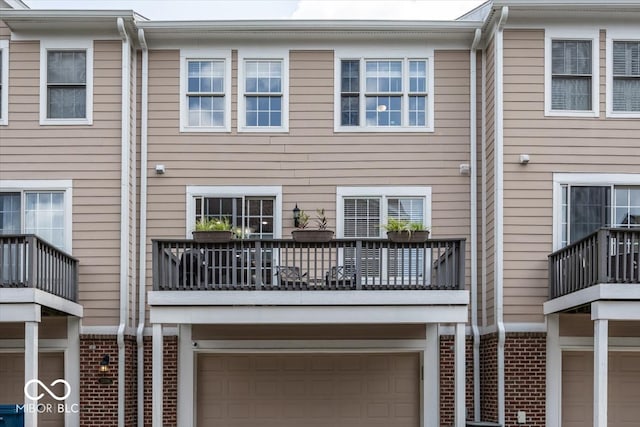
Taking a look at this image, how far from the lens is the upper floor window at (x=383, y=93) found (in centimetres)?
1441

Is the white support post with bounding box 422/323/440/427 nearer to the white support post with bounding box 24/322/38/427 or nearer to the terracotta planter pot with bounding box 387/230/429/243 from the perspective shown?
the terracotta planter pot with bounding box 387/230/429/243

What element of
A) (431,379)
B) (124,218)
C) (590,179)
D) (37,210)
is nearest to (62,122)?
(37,210)

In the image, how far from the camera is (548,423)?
13.1 meters

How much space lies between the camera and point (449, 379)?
13.8 metres

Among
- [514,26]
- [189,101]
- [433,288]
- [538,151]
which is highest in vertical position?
[514,26]

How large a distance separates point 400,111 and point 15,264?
6.64 metres

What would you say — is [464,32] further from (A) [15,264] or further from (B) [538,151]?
(A) [15,264]

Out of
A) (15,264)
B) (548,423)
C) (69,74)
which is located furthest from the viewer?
(69,74)

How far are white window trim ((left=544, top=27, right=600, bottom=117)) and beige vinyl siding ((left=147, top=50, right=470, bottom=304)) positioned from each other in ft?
4.52

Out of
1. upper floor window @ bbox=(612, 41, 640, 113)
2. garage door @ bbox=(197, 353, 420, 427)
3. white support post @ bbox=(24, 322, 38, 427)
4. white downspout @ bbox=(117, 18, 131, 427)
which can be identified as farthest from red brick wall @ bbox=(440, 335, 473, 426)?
white support post @ bbox=(24, 322, 38, 427)

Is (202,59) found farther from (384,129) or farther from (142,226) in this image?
(384,129)

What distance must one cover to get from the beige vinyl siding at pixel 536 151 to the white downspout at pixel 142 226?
589 centimetres

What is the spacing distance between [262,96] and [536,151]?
462cm

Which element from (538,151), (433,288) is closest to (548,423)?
(433,288)
